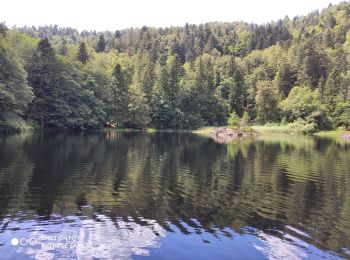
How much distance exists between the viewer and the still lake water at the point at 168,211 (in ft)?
46.9

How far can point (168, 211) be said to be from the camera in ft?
63.6

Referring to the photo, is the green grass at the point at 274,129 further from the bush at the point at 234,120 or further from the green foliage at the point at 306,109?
the bush at the point at 234,120

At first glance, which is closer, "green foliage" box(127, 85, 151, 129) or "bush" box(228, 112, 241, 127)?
"green foliage" box(127, 85, 151, 129)

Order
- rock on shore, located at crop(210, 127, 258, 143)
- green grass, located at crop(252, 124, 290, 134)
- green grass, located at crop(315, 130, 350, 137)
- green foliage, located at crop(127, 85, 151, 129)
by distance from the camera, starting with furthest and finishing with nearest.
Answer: green grass, located at crop(252, 124, 290, 134) → green foliage, located at crop(127, 85, 151, 129) → green grass, located at crop(315, 130, 350, 137) → rock on shore, located at crop(210, 127, 258, 143)

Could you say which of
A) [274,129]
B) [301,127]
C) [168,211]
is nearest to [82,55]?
[274,129]

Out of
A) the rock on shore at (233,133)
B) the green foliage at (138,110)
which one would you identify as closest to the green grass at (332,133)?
the rock on shore at (233,133)

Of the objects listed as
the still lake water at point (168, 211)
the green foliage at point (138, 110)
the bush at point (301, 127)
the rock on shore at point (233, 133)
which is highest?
the green foliage at point (138, 110)

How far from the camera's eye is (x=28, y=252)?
1329 cm

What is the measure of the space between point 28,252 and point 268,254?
8.74 meters

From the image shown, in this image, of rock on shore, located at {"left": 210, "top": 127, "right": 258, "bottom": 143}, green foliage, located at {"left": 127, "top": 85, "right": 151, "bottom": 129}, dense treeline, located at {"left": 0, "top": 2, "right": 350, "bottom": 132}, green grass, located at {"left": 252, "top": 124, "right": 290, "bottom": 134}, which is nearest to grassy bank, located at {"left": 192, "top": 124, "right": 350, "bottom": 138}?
green grass, located at {"left": 252, "top": 124, "right": 290, "bottom": 134}

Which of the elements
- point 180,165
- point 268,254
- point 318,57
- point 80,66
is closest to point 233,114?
point 318,57

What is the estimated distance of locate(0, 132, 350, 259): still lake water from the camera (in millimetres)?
14281

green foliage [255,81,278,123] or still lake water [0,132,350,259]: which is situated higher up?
green foliage [255,81,278,123]

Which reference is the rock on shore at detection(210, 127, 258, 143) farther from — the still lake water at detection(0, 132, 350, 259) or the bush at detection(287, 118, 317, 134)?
the still lake water at detection(0, 132, 350, 259)
